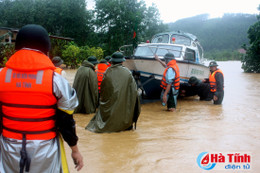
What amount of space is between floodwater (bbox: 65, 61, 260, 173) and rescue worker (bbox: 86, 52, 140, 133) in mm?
227

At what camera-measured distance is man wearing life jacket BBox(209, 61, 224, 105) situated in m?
9.04

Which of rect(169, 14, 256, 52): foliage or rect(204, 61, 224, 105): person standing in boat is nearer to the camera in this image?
rect(204, 61, 224, 105): person standing in boat

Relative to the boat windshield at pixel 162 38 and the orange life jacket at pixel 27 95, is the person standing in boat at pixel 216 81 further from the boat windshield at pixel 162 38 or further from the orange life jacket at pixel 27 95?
the orange life jacket at pixel 27 95

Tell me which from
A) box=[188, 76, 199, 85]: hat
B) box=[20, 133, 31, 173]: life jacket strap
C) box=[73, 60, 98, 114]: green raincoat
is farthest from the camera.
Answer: box=[188, 76, 199, 85]: hat

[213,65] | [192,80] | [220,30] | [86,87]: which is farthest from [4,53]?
[220,30]

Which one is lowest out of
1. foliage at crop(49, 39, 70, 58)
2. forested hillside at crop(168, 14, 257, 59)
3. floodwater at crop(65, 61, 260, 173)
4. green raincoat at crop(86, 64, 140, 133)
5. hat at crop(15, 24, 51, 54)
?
floodwater at crop(65, 61, 260, 173)

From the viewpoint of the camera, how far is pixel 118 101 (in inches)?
214

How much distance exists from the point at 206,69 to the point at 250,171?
297 inches

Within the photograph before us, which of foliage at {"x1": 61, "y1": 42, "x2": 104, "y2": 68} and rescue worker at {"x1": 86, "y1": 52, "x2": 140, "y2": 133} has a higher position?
foliage at {"x1": 61, "y1": 42, "x2": 104, "y2": 68}

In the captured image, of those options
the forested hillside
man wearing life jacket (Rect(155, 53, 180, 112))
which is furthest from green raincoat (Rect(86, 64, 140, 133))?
the forested hillside

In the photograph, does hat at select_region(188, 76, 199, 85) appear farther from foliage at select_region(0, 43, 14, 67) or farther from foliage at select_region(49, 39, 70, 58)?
foliage at select_region(49, 39, 70, 58)

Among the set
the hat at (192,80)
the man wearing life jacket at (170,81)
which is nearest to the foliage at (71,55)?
the hat at (192,80)

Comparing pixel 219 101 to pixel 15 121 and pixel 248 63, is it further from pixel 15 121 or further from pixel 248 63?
pixel 248 63

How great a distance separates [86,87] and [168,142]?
10.6ft
